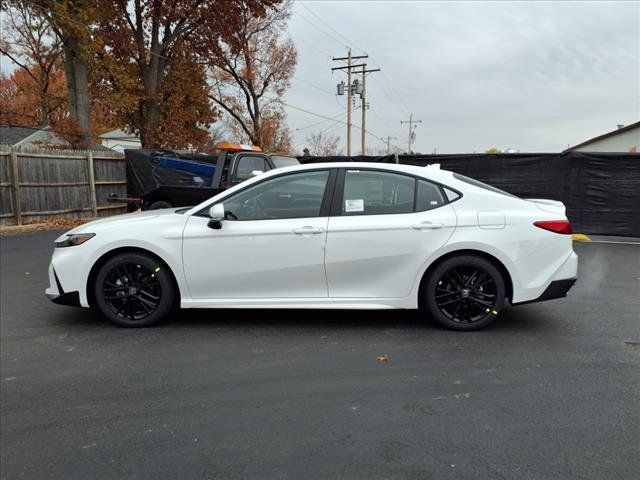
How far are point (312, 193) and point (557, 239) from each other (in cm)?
219

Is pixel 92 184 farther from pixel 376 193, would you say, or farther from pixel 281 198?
pixel 376 193

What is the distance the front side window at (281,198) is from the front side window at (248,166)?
5530 millimetres

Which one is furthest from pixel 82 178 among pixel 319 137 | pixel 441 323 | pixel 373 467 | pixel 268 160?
pixel 319 137

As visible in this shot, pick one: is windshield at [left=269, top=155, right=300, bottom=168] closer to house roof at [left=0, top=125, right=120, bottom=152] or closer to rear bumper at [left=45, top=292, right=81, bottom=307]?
rear bumper at [left=45, top=292, right=81, bottom=307]

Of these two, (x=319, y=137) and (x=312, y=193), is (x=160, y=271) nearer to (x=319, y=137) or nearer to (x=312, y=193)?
(x=312, y=193)

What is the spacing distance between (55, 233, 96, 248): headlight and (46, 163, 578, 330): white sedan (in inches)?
0.4

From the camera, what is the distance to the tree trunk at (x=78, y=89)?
20219 millimetres

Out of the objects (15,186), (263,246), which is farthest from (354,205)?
(15,186)

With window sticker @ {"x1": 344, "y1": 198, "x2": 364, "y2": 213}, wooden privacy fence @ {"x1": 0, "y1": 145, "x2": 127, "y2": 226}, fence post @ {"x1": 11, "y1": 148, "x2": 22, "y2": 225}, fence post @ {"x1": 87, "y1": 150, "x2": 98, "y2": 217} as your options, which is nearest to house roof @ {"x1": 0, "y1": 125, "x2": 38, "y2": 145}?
wooden privacy fence @ {"x1": 0, "y1": 145, "x2": 127, "y2": 226}

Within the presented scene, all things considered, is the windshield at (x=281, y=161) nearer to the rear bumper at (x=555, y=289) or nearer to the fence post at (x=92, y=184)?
the rear bumper at (x=555, y=289)

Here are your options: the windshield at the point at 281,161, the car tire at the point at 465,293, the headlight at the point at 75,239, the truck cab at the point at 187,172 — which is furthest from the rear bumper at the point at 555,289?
the windshield at the point at 281,161

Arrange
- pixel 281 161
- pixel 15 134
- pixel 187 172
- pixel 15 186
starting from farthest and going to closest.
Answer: pixel 15 134 → pixel 187 172 → pixel 15 186 → pixel 281 161

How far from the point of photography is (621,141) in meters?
31.3

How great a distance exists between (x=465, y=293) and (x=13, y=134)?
36.8m
